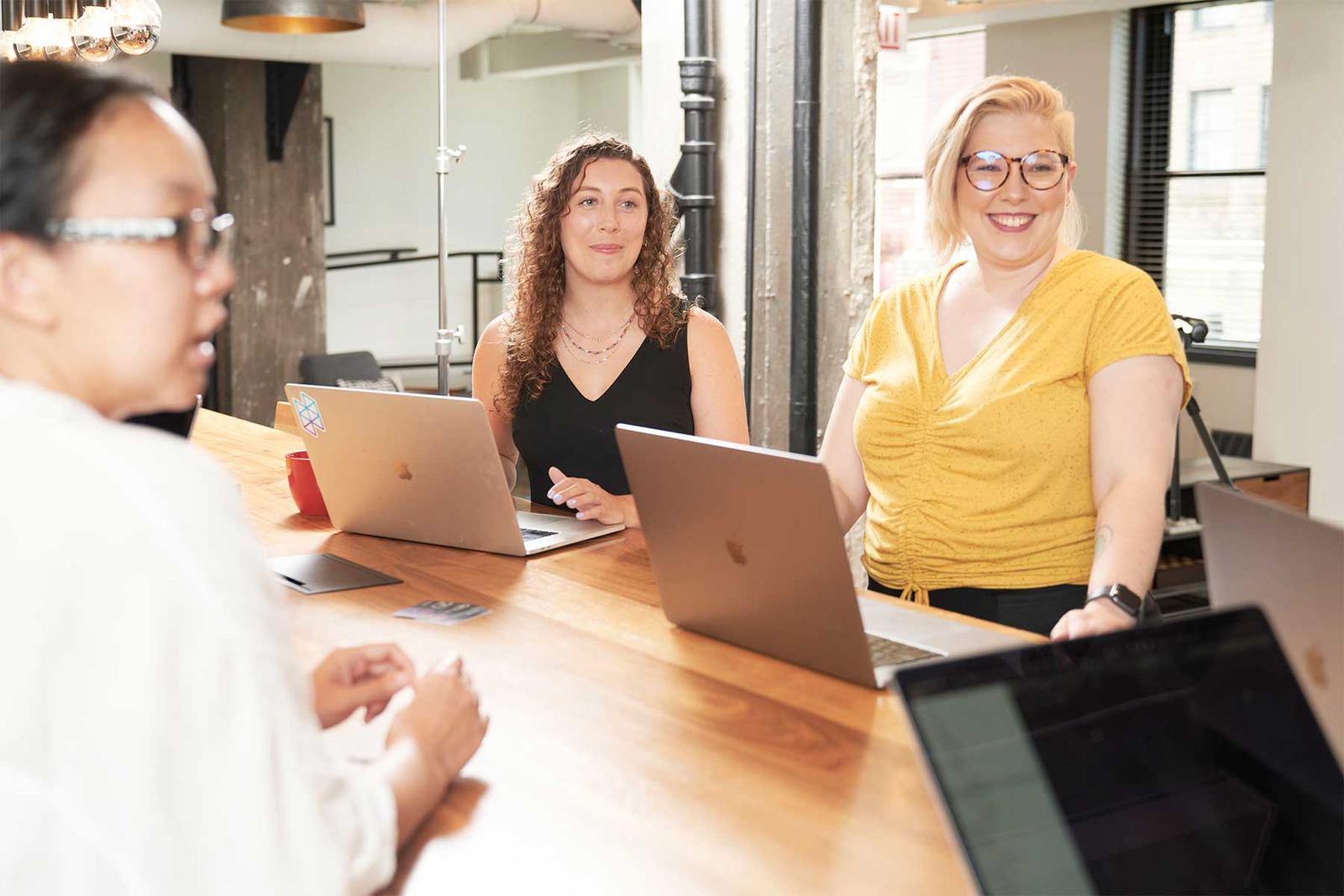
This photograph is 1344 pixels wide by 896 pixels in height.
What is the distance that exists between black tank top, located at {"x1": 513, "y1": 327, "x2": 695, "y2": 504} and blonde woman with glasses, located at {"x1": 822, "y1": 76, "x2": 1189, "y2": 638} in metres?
0.57

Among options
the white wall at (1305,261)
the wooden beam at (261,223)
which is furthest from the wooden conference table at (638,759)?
the wooden beam at (261,223)

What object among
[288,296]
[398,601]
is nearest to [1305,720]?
[398,601]

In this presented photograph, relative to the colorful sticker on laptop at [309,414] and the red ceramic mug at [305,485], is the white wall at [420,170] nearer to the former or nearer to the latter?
the red ceramic mug at [305,485]

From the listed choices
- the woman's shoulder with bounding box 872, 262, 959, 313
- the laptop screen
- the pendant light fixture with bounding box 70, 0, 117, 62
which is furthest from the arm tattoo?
the pendant light fixture with bounding box 70, 0, 117, 62

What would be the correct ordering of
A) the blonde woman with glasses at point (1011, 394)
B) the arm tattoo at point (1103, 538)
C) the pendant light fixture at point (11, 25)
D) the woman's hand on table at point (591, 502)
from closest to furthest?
the arm tattoo at point (1103, 538) → the blonde woman with glasses at point (1011, 394) → the woman's hand on table at point (591, 502) → the pendant light fixture at point (11, 25)

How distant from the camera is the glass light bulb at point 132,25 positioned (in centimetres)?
289

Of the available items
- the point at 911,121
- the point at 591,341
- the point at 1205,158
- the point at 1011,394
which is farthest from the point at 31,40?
the point at 911,121

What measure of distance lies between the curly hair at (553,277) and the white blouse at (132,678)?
1.95m

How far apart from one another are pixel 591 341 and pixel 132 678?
209cm

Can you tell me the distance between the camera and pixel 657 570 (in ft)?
5.58

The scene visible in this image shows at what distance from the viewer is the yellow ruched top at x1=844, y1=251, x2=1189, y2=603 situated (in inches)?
81.8

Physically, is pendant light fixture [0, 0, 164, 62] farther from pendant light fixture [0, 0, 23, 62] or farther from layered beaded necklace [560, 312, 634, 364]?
layered beaded necklace [560, 312, 634, 364]

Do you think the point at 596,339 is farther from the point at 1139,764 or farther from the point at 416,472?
the point at 1139,764

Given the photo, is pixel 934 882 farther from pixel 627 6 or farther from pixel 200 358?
pixel 627 6
